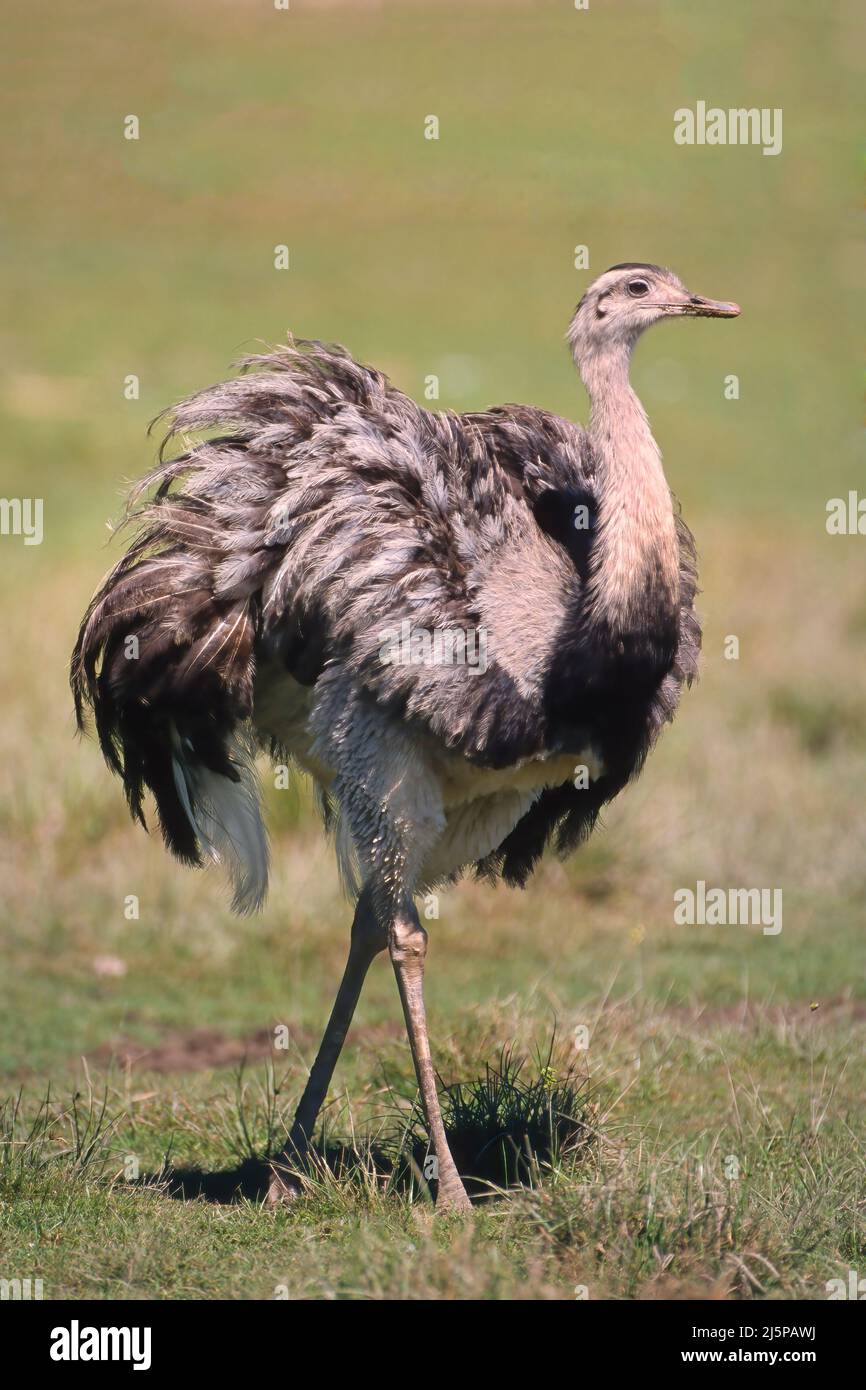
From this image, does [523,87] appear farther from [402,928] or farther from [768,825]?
[402,928]

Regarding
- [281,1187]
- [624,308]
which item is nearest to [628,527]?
[624,308]

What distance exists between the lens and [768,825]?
40.7ft

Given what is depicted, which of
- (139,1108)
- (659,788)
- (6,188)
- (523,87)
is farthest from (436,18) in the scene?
(139,1108)

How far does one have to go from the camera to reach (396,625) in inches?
245

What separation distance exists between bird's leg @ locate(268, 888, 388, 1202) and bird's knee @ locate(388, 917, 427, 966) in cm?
18

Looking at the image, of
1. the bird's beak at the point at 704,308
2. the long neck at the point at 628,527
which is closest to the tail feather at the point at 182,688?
the long neck at the point at 628,527

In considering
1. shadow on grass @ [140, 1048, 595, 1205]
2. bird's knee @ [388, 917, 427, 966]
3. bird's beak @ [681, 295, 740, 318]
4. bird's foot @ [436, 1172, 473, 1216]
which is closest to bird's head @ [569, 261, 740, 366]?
bird's beak @ [681, 295, 740, 318]

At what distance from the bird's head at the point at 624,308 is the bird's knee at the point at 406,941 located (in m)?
1.84

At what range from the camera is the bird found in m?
6.24

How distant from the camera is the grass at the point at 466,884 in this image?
20.4 ft

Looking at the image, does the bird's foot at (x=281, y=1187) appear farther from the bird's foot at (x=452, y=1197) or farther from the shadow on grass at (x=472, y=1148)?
the bird's foot at (x=452, y=1197)

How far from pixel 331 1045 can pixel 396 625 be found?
1.59 metres

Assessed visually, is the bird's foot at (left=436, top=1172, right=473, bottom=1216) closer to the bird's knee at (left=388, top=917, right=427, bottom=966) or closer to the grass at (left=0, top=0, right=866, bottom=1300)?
the grass at (left=0, top=0, right=866, bottom=1300)
